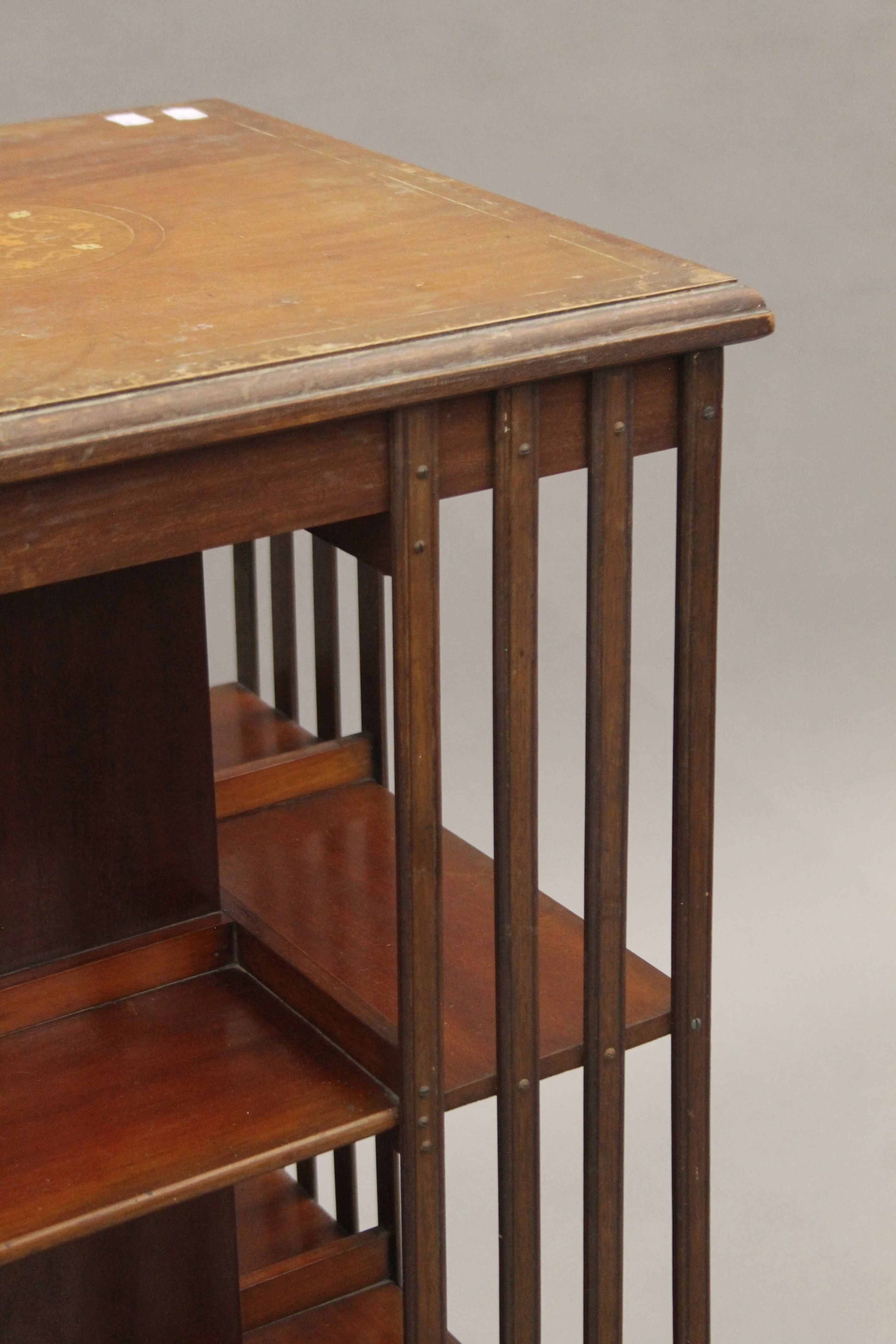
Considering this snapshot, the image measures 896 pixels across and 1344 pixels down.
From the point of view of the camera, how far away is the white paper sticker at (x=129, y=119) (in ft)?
7.73

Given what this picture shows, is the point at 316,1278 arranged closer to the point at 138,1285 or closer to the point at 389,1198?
the point at 389,1198

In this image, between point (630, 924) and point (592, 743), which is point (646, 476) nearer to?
point (630, 924)

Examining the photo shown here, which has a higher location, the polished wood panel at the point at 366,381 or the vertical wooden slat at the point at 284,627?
the polished wood panel at the point at 366,381

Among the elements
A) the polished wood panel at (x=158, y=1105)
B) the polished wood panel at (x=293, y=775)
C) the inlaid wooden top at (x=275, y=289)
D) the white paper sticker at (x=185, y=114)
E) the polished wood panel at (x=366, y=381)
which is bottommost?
the polished wood panel at (x=158, y=1105)

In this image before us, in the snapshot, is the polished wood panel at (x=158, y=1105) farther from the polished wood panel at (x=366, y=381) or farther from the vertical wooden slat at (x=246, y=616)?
the vertical wooden slat at (x=246, y=616)

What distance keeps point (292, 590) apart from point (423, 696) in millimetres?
824

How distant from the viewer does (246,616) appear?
8.77 feet

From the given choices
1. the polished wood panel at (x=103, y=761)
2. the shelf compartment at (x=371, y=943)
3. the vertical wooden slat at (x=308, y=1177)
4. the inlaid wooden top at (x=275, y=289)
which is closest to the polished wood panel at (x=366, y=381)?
the inlaid wooden top at (x=275, y=289)

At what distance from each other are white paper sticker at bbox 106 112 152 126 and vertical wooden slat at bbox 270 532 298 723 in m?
0.47

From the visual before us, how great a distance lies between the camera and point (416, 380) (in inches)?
65.9

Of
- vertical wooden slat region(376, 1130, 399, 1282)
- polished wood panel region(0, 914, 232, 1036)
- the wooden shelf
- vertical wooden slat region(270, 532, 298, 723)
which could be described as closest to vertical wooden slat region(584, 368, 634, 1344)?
polished wood panel region(0, 914, 232, 1036)

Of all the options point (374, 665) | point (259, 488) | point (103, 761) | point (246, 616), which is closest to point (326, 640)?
point (374, 665)

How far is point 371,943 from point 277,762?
0.36 metres

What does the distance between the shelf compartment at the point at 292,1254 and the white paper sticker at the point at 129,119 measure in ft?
3.79
